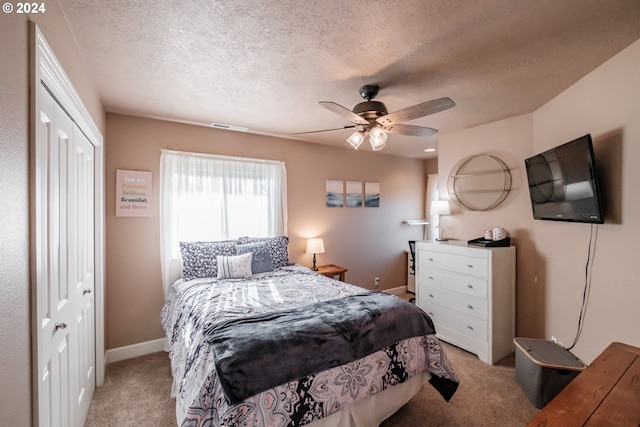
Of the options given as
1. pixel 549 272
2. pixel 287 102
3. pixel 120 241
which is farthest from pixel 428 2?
pixel 120 241

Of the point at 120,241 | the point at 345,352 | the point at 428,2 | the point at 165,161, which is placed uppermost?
the point at 428,2

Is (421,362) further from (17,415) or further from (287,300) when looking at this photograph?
(17,415)

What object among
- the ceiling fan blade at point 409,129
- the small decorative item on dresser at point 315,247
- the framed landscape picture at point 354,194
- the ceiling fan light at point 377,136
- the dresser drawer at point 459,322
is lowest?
the dresser drawer at point 459,322

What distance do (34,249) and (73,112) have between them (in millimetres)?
1107

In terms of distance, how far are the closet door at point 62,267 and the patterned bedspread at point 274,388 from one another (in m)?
0.58

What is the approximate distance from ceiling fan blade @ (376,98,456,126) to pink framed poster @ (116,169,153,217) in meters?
2.51

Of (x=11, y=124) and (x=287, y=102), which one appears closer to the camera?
(x=11, y=124)

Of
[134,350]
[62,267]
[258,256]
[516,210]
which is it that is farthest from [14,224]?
[516,210]

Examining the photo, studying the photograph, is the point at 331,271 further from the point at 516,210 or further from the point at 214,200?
the point at 516,210

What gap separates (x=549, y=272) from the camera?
284cm

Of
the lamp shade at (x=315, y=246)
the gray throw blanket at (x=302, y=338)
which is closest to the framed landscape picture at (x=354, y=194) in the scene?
the lamp shade at (x=315, y=246)

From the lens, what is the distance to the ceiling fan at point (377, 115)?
77.4 inches
